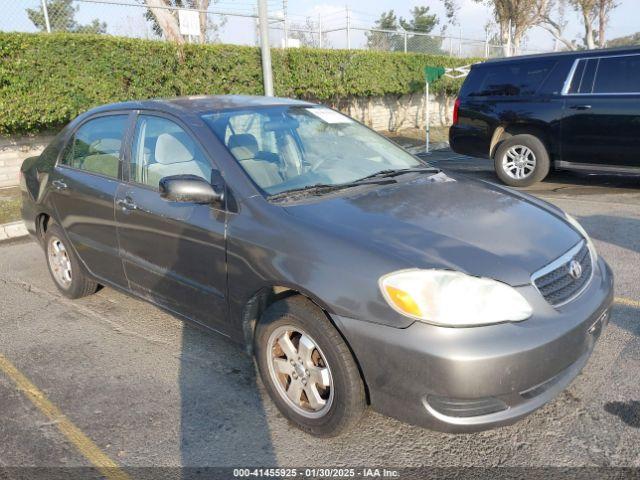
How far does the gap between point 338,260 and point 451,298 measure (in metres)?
0.51

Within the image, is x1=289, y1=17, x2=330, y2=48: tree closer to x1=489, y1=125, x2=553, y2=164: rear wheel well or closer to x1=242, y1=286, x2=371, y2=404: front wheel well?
x1=489, y1=125, x2=553, y2=164: rear wheel well

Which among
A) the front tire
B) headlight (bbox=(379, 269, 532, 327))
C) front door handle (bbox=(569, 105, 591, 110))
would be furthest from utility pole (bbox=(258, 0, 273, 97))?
headlight (bbox=(379, 269, 532, 327))

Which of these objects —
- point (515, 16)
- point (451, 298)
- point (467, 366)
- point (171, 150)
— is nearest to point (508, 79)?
point (171, 150)

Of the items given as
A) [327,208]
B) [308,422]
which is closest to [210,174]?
[327,208]

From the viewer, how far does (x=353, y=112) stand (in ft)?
52.3

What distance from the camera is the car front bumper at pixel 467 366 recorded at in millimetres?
2166

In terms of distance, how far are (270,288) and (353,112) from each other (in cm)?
1390

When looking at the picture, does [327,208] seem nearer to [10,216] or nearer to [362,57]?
[10,216]

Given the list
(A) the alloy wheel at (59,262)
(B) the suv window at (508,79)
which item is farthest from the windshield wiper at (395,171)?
(B) the suv window at (508,79)

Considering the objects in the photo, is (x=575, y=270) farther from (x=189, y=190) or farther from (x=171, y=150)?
(x=171, y=150)

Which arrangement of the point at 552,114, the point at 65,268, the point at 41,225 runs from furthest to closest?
1. the point at 552,114
2. the point at 41,225
3. the point at 65,268

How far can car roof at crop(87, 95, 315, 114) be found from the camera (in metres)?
3.43

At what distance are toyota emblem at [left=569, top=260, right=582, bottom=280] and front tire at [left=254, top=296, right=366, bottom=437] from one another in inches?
44.4

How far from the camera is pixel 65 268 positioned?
4.53 m
